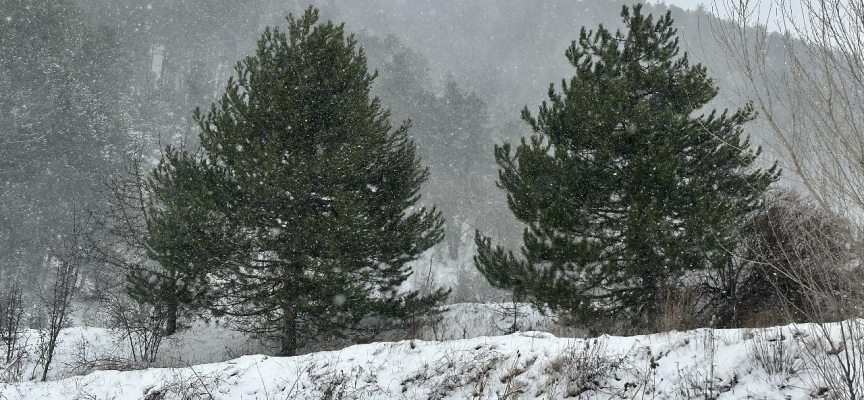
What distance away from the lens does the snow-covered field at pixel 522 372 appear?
15.1 ft

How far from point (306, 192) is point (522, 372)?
208 inches

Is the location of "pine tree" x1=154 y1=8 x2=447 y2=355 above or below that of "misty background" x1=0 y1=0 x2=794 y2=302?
below

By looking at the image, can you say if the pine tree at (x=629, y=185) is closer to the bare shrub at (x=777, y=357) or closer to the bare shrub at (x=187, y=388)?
the bare shrub at (x=777, y=357)

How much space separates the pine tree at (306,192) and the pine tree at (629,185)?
2.48 m

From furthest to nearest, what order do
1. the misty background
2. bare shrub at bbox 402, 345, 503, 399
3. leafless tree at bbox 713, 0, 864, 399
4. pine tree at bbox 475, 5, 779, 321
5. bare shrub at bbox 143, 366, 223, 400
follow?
the misty background
pine tree at bbox 475, 5, 779, 321
bare shrub at bbox 143, 366, 223, 400
bare shrub at bbox 402, 345, 503, 399
leafless tree at bbox 713, 0, 864, 399

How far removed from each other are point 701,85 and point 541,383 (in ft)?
20.0

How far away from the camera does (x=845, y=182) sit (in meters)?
3.80

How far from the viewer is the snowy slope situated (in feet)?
15.2

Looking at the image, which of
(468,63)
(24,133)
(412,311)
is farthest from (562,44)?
(412,311)

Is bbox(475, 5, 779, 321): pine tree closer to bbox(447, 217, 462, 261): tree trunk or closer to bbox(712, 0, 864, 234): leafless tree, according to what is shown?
bbox(712, 0, 864, 234): leafless tree

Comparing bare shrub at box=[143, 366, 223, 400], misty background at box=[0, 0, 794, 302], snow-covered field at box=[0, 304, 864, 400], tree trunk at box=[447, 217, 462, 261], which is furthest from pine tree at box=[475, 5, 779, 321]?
tree trunk at box=[447, 217, 462, 261]

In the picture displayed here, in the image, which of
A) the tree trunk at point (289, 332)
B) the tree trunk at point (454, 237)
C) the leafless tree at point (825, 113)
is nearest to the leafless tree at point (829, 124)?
the leafless tree at point (825, 113)

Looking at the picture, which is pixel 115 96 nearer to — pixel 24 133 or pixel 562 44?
pixel 24 133

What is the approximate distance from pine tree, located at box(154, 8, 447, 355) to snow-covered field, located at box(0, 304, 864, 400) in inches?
83.8
